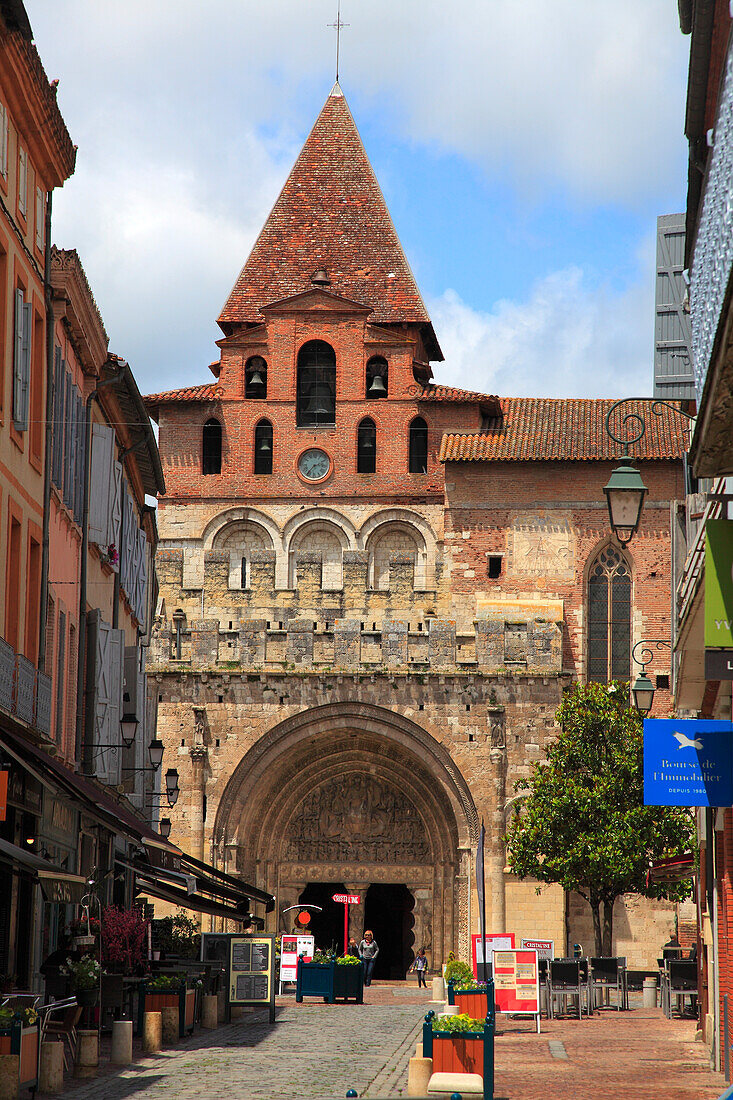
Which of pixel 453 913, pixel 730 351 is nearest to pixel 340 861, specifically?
pixel 453 913

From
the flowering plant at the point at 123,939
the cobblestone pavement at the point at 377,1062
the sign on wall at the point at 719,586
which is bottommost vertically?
the cobblestone pavement at the point at 377,1062

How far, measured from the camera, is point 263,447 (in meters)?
44.1

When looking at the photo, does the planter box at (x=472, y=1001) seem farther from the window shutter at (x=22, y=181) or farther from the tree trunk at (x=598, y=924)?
the tree trunk at (x=598, y=924)

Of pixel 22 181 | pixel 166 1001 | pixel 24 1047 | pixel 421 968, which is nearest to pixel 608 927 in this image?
pixel 421 968

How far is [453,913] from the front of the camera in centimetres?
3775

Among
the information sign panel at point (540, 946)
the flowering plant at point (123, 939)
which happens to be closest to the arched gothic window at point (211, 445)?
the information sign panel at point (540, 946)

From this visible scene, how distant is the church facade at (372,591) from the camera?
123 feet

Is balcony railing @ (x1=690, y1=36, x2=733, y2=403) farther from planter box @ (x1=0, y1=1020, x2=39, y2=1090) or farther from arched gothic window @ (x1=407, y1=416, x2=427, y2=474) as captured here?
arched gothic window @ (x1=407, y1=416, x2=427, y2=474)

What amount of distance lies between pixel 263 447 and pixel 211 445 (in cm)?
141

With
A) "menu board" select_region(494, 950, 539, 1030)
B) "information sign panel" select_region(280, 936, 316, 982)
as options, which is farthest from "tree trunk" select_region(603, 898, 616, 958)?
"menu board" select_region(494, 950, 539, 1030)

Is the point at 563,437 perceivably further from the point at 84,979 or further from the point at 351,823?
the point at 84,979

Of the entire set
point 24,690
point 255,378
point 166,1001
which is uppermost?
point 255,378

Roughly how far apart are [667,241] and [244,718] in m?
14.2

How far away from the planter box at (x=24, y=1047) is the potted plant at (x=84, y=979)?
3.39m
